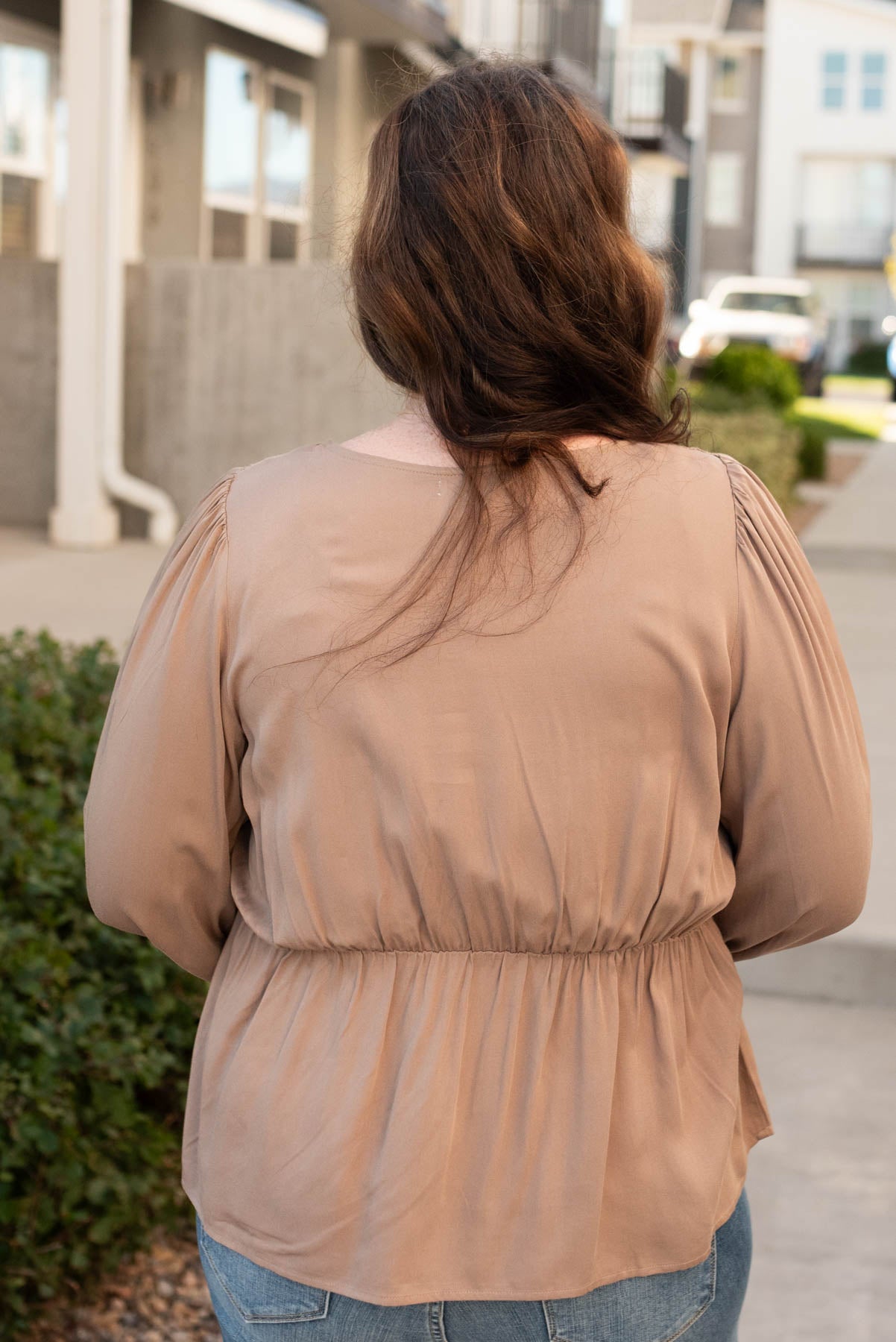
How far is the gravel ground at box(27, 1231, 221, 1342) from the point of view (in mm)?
2740

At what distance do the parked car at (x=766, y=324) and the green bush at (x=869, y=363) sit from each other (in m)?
10.6

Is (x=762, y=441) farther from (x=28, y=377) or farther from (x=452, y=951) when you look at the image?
(x=452, y=951)

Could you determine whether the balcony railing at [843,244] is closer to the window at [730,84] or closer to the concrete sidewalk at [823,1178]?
the window at [730,84]

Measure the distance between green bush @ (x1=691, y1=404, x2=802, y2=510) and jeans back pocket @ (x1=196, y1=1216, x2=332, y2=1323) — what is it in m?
9.27

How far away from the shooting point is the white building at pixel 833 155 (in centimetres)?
4347

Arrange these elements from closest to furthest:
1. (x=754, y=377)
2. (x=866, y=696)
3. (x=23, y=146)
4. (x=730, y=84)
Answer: (x=866, y=696) → (x=23, y=146) → (x=754, y=377) → (x=730, y=84)

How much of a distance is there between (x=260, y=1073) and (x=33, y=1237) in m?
1.31

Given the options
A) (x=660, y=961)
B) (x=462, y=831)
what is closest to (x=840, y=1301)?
(x=660, y=961)

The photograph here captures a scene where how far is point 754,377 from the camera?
15727mm

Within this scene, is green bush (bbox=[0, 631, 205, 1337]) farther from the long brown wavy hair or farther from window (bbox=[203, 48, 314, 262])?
window (bbox=[203, 48, 314, 262])

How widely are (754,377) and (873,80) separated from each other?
3212 cm

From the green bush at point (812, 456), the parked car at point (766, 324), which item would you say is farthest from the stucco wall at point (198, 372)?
the parked car at point (766, 324)

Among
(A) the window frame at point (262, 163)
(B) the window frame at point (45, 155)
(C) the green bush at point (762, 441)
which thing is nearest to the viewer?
(B) the window frame at point (45, 155)

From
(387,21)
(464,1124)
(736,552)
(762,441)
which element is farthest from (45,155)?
(464,1124)
